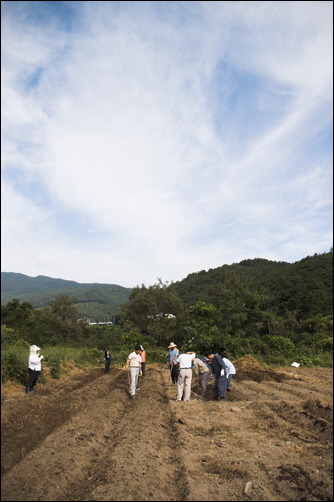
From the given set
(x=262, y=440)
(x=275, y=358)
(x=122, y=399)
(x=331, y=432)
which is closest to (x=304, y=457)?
(x=262, y=440)

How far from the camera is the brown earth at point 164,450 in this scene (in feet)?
14.2

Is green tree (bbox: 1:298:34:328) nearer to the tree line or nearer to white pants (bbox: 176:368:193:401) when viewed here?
the tree line

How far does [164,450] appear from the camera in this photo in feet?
19.7

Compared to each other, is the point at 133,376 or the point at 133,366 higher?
the point at 133,366

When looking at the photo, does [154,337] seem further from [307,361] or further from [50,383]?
[50,383]

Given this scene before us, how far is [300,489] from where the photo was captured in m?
4.36

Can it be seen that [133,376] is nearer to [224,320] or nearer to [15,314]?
[224,320]

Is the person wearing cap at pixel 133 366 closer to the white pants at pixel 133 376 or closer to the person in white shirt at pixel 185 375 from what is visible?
the white pants at pixel 133 376

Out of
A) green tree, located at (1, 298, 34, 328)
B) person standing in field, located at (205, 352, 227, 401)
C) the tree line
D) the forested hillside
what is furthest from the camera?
the forested hillside

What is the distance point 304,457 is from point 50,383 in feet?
35.7

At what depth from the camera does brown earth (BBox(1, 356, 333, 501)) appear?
171 inches

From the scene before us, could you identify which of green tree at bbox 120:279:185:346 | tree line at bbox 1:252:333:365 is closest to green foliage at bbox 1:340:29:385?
tree line at bbox 1:252:333:365

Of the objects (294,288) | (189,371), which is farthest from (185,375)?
(294,288)

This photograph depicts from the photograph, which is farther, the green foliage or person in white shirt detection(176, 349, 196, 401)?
the green foliage
